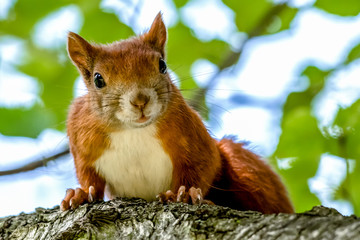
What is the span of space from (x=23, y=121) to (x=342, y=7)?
215 cm

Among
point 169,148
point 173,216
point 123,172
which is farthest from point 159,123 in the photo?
point 173,216

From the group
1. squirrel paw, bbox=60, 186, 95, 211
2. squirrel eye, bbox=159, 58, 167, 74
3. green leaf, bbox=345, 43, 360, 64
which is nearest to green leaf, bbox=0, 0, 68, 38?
squirrel eye, bbox=159, 58, 167, 74

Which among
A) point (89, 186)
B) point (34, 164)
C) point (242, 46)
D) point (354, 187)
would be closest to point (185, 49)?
point (242, 46)

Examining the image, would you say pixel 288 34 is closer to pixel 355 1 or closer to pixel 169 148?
pixel 355 1

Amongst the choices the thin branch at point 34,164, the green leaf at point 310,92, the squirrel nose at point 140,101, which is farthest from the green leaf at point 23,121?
the green leaf at point 310,92

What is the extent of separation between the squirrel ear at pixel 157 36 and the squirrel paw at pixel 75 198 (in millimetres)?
947

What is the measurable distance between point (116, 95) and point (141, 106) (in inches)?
7.8

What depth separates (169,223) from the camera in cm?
193

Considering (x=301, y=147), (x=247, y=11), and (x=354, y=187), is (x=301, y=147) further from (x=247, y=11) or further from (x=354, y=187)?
(x=247, y=11)

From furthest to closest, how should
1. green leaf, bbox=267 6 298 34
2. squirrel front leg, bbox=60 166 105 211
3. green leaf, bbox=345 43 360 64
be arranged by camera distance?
green leaf, bbox=267 6 298 34
green leaf, bbox=345 43 360 64
squirrel front leg, bbox=60 166 105 211

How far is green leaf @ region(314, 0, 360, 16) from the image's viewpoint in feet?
10.6

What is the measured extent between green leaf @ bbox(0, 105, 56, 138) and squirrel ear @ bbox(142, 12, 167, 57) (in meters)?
0.99

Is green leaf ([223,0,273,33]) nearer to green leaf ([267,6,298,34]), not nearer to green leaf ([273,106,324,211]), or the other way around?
green leaf ([267,6,298,34])

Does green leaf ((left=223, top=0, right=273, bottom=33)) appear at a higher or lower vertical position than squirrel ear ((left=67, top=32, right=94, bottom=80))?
higher
